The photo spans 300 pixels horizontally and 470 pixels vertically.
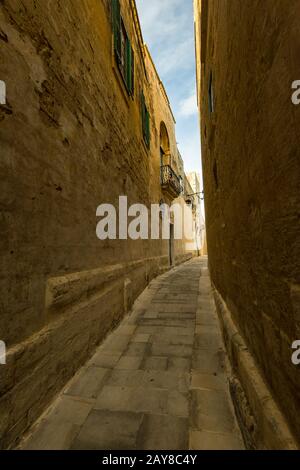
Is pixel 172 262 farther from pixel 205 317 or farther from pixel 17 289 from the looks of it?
pixel 17 289

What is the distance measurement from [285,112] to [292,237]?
63 cm

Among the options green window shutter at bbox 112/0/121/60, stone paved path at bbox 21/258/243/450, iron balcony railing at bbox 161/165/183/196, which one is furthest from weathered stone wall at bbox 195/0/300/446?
iron balcony railing at bbox 161/165/183/196

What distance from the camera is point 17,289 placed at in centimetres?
173

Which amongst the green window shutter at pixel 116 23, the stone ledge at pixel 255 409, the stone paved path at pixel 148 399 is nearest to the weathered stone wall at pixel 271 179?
the stone ledge at pixel 255 409

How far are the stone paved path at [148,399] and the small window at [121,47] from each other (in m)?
5.33

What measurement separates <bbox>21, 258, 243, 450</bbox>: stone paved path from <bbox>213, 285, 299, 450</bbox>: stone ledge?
0.62ft

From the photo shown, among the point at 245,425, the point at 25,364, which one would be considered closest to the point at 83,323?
the point at 25,364

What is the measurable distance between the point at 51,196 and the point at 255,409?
7.94ft

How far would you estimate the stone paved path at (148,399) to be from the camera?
162cm

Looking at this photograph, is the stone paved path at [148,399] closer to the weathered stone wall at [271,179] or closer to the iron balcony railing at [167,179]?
the weathered stone wall at [271,179]

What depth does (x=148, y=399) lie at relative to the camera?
2074 millimetres

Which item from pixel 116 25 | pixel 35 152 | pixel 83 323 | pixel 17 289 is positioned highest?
pixel 116 25

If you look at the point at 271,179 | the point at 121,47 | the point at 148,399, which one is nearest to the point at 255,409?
the point at 148,399

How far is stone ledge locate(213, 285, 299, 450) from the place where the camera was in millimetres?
1128
